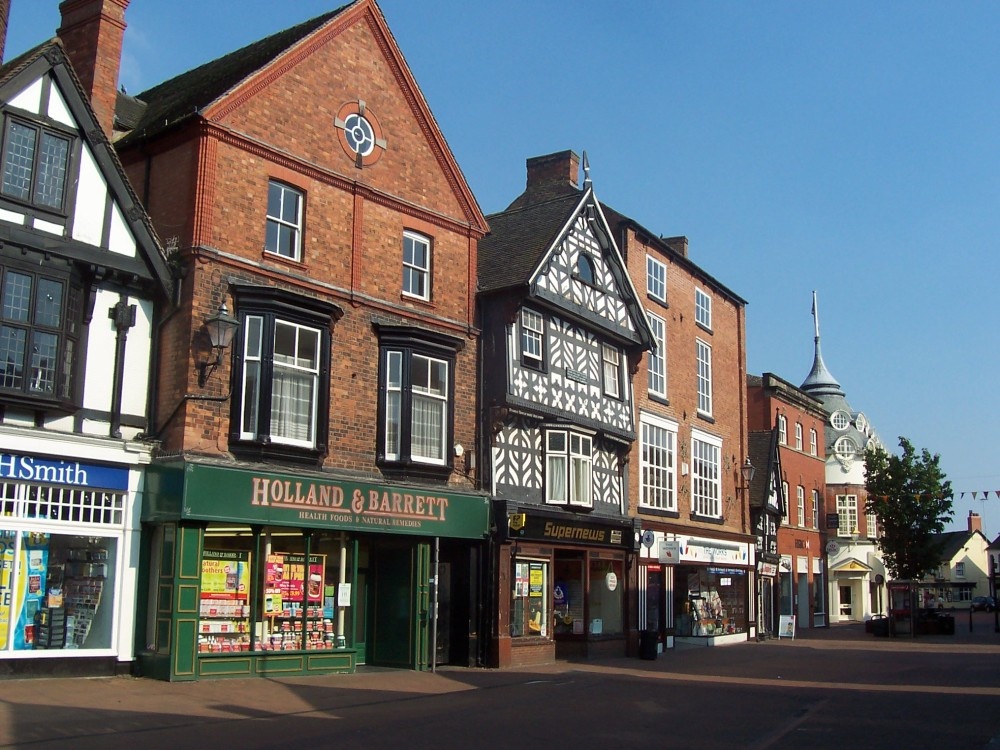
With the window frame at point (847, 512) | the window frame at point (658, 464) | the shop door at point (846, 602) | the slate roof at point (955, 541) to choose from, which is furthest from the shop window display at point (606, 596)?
the slate roof at point (955, 541)

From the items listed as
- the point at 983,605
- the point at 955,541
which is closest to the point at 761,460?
the point at 983,605

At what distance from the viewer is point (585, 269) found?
26531 millimetres

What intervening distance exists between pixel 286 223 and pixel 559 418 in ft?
27.8

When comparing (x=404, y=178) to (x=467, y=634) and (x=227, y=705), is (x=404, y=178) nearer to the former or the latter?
(x=467, y=634)

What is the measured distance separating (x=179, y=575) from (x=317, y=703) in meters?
3.07

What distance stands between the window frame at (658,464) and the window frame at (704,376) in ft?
9.80

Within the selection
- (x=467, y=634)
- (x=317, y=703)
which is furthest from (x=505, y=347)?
(x=317, y=703)

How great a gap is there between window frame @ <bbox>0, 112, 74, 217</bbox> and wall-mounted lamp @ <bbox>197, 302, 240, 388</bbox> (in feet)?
9.14

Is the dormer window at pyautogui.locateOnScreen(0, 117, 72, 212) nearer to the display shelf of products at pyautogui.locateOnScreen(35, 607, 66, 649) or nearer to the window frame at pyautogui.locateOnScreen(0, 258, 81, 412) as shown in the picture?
the window frame at pyautogui.locateOnScreen(0, 258, 81, 412)

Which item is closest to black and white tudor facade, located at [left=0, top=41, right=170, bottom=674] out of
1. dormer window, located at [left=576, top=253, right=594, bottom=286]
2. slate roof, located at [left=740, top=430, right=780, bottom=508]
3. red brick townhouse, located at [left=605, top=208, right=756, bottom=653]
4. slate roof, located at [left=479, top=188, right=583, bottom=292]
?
slate roof, located at [left=479, top=188, right=583, bottom=292]

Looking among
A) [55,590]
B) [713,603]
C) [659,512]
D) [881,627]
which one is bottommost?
[881,627]

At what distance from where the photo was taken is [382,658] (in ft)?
68.9

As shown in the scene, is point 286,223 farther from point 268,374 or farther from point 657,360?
point 657,360

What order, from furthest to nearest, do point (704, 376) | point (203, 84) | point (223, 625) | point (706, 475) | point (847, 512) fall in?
point (847, 512) < point (704, 376) < point (706, 475) < point (203, 84) < point (223, 625)
